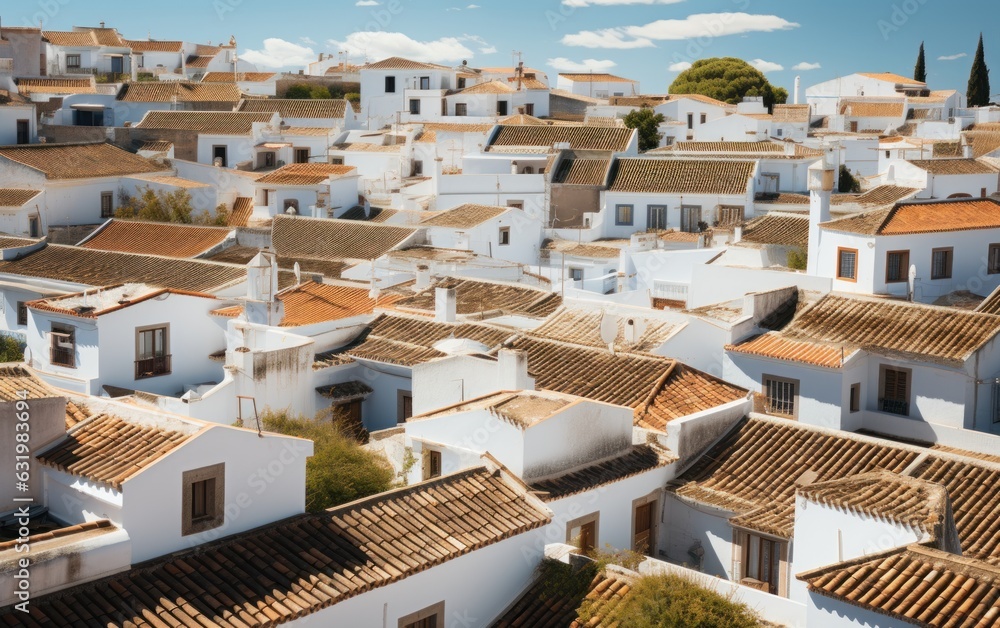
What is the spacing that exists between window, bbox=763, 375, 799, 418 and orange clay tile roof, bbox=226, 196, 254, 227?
77.7ft

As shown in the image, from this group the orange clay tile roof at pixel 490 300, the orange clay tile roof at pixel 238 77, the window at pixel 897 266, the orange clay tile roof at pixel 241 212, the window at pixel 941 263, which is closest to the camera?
the orange clay tile roof at pixel 490 300

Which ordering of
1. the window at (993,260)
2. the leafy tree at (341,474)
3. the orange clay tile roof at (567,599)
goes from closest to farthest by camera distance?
the orange clay tile roof at (567,599) → the leafy tree at (341,474) → the window at (993,260)

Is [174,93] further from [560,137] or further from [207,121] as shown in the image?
[560,137]

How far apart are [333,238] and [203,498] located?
82.6ft

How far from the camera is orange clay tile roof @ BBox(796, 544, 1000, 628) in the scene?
32.0 feet

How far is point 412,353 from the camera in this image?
21.0 meters

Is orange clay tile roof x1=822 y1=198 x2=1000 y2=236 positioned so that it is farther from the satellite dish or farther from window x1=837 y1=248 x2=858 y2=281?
the satellite dish

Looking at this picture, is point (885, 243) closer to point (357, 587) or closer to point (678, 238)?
point (678, 238)

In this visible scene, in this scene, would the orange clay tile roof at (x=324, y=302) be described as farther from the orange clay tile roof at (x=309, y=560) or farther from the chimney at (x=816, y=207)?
the orange clay tile roof at (x=309, y=560)

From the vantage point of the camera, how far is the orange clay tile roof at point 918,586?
977 cm

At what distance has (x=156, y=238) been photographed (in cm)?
3497

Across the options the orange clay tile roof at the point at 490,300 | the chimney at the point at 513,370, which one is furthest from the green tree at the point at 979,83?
the chimney at the point at 513,370

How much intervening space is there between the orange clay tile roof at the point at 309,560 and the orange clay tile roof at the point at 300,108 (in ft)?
136

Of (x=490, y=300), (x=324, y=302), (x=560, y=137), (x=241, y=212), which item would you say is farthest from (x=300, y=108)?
(x=324, y=302)
